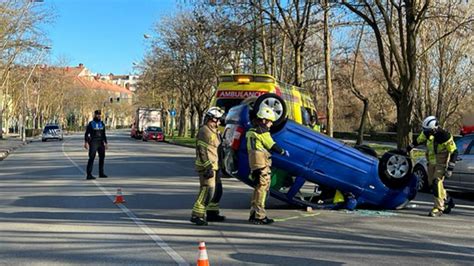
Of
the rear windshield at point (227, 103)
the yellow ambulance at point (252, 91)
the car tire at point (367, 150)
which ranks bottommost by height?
the car tire at point (367, 150)

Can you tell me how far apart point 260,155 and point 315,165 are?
Result: 1.58 metres

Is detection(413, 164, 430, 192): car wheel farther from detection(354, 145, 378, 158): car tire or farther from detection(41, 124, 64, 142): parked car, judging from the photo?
detection(41, 124, 64, 142): parked car

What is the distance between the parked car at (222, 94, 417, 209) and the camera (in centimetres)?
981

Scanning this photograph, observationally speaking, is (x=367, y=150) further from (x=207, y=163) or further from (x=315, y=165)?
(x=207, y=163)

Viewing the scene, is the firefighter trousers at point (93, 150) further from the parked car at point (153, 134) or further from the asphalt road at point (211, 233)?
the parked car at point (153, 134)

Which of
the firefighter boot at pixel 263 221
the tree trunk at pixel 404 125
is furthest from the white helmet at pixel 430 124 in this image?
the tree trunk at pixel 404 125

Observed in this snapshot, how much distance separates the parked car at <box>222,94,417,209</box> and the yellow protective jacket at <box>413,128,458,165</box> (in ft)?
1.49

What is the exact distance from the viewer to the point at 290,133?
32.4ft

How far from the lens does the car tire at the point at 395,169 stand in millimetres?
10469

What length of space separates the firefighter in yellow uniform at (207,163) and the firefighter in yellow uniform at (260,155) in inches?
21.5

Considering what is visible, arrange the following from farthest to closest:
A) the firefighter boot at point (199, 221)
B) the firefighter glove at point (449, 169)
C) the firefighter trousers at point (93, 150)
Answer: the firefighter trousers at point (93, 150) → the firefighter glove at point (449, 169) → the firefighter boot at point (199, 221)

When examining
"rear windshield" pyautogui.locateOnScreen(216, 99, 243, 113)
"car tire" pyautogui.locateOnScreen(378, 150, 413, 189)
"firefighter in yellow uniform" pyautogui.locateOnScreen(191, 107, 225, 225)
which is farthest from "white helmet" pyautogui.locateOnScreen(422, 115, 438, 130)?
"rear windshield" pyautogui.locateOnScreen(216, 99, 243, 113)

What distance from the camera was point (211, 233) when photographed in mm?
8289

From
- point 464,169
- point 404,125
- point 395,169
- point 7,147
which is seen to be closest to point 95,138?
point 395,169
